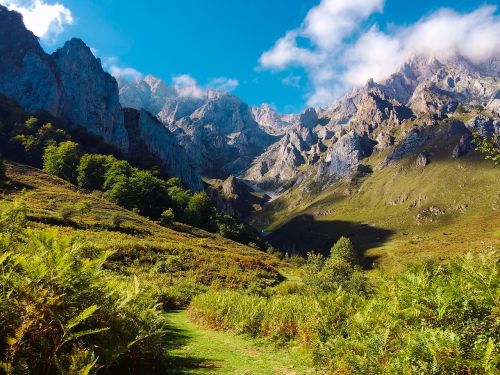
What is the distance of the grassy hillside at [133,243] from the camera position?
4416 cm

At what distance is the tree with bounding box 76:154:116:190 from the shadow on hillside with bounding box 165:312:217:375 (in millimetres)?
94866

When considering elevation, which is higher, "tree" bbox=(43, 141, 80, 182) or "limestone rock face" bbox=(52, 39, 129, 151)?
"limestone rock face" bbox=(52, 39, 129, 151)

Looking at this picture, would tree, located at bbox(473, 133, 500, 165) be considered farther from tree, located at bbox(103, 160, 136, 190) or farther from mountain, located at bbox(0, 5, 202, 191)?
mountain, located at bbox(0, 5, 202, 191)

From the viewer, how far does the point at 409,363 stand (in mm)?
6699

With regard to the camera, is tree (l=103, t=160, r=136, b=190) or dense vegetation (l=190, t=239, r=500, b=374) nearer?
dense vegetation (l=190, t=239, r=500, b=374)

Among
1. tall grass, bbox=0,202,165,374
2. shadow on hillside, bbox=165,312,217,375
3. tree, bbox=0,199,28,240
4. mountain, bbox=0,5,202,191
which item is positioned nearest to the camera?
tall grass, bbox=0,202,165,374

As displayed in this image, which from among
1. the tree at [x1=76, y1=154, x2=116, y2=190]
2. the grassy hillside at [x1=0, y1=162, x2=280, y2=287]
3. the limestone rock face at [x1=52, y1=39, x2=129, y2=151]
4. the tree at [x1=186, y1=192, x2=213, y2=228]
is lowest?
the grassy hillside at [x1=0, y1=162, x2=280, y2=287]

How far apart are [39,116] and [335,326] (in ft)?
504

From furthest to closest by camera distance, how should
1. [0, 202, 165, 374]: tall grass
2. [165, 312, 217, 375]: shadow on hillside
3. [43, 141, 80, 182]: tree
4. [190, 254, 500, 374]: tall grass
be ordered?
[43, 141, 80, 182]: tree, [165, 312, 217, 375]: shadow on hillside, [0, 202, 165, 374]: tall grass, [190, 254, 500, 374]: tall grass

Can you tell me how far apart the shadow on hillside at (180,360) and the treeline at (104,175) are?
7238 centimetres

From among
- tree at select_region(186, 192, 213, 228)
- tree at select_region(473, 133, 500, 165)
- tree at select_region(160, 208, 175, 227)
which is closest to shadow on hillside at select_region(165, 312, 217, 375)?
tree at select_region(473, 133, 500, 165)

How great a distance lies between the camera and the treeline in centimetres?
9921

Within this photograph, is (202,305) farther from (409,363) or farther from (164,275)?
(409,363)

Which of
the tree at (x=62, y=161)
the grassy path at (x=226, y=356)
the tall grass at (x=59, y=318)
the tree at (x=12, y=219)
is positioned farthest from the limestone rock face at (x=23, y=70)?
the tall grass at (x=59, y=318)
